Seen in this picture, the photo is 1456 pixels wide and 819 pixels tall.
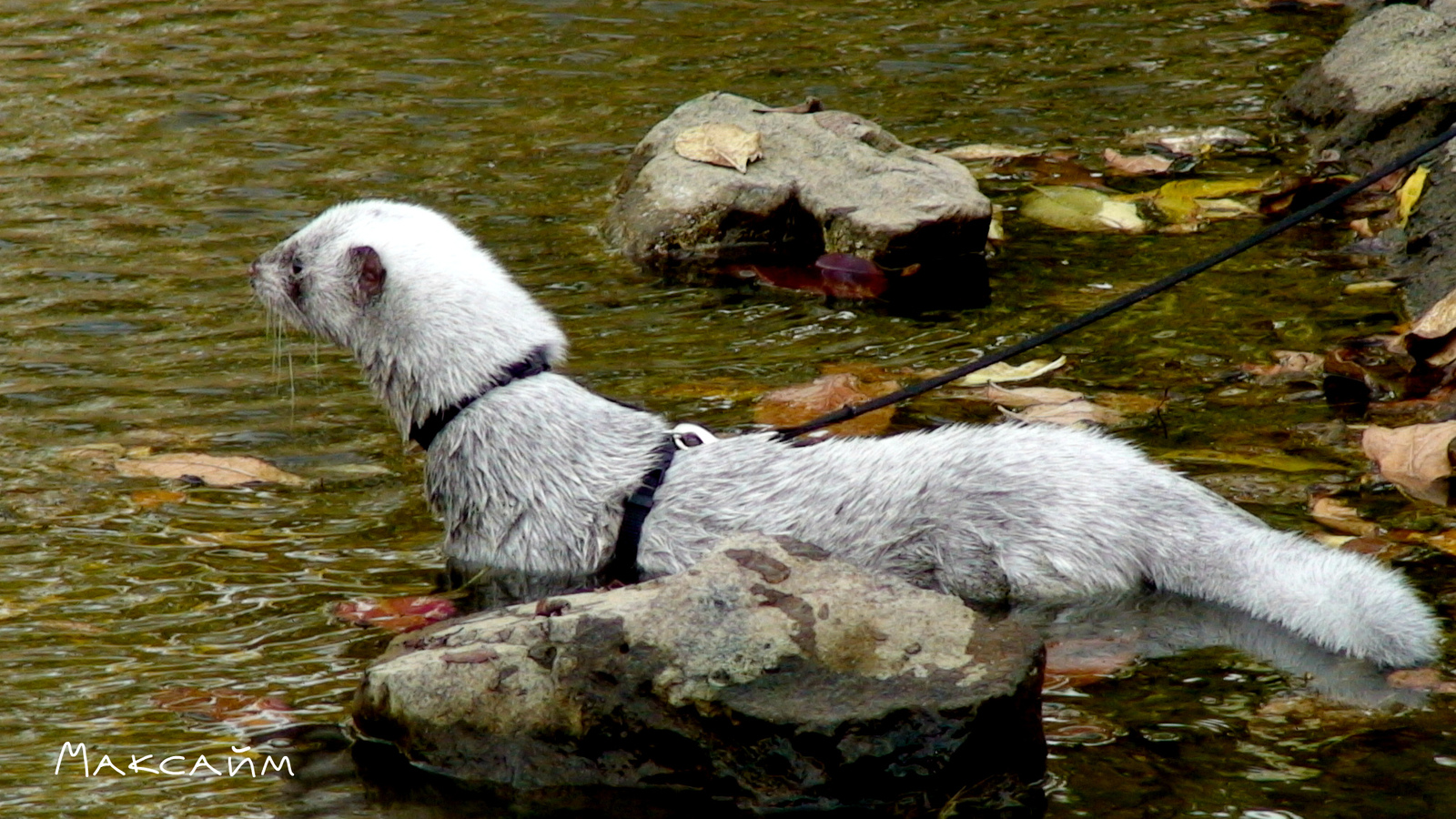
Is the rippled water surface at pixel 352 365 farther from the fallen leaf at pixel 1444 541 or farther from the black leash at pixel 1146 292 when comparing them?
the black leash at pixel 1146 292

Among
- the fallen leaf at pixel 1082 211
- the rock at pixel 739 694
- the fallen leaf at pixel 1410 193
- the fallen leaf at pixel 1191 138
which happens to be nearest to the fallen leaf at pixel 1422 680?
the rock at pixel 739 694

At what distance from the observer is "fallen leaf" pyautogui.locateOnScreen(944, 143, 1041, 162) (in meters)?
8.88

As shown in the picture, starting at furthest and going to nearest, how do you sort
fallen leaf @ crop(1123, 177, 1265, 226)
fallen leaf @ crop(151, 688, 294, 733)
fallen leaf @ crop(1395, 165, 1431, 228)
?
fallen leaf @ crop(1123, 177, 1265, 226)
fallen leaf @ crop(1395, 165, 1431, 228)
fallen leaf @ crop(151, 688, 294, 733)

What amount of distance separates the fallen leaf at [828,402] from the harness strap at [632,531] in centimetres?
104

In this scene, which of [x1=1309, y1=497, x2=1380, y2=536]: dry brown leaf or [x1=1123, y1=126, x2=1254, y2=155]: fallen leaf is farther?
[x1=1123, y1=126, x2=1254, y2=155]: fallen leaf

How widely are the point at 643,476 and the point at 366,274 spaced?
1.09m

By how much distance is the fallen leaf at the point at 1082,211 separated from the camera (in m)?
7.97

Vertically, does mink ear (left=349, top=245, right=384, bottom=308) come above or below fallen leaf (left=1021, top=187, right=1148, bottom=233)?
above

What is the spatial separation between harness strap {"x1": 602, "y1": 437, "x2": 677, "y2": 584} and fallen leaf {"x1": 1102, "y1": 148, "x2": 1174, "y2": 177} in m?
4.40

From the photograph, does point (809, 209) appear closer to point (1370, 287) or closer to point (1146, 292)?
point (1370, 287)

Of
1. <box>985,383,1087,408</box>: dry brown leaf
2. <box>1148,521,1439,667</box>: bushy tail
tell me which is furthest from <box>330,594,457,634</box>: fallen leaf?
<box>985,383,1087,408</box>: dry brown leaf

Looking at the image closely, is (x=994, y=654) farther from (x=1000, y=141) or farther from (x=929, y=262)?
(x=1000, y=141)

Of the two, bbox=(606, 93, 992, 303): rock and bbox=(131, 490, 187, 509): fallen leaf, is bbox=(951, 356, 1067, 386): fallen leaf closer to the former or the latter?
bbox=(606, 93, 992, 303): rock

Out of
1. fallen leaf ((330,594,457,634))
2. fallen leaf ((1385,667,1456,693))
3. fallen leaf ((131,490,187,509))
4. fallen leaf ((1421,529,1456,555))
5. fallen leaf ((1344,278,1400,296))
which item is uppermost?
fallen leaf ((1344,278,1400,296))
